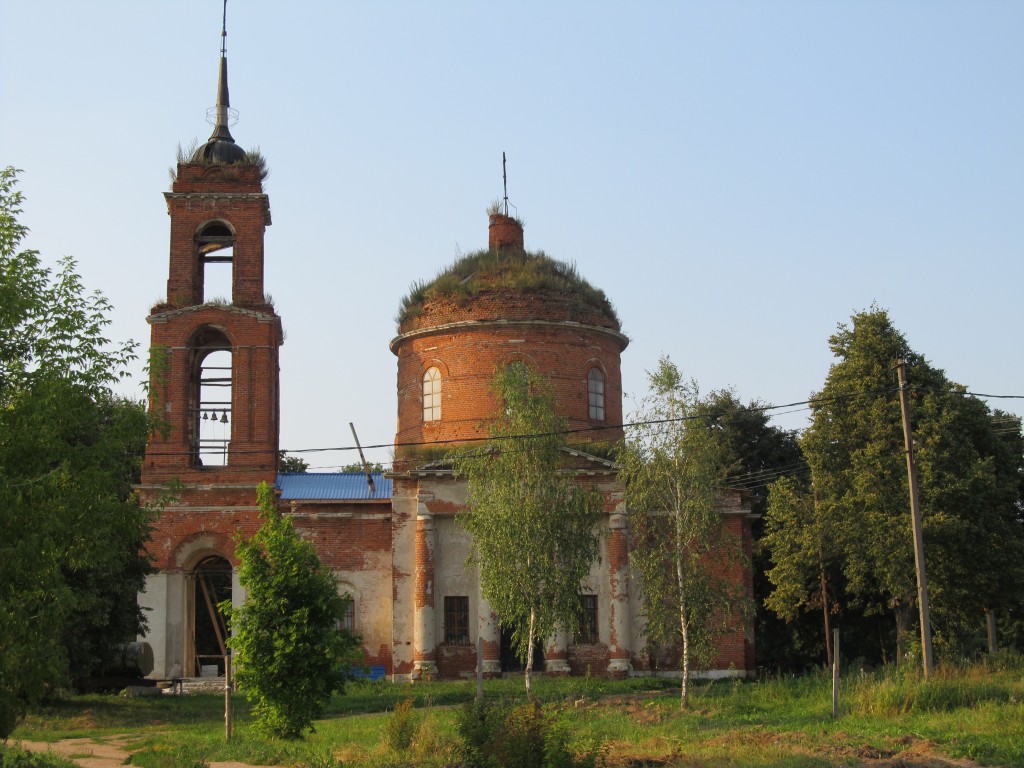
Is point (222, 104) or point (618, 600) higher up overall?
point (222, 104)

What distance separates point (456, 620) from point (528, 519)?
6388mm

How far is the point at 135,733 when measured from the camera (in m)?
21.0

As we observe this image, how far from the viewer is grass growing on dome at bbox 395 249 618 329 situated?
3431 cm

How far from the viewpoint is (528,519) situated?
25266mm

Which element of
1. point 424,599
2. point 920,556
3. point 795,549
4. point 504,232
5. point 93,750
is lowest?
point 93,750

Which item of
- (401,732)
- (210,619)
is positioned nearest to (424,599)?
(401,732)

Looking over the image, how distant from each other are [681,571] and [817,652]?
14.7 m

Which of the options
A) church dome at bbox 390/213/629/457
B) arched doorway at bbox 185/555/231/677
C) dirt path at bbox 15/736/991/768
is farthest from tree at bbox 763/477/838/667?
arched doorway at bbox 185/555/231/677

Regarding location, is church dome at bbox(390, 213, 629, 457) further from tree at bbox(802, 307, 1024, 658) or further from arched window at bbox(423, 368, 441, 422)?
tree at bbox(802, 307, 1024, 658)

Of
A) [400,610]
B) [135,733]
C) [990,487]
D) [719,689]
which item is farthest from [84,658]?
[990,487]

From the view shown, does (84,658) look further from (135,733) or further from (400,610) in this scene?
(400,610)

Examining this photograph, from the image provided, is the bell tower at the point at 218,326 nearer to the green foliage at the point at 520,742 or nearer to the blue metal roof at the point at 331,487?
the blue metal roof at the point at 331,487

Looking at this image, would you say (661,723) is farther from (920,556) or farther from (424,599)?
(424,599)

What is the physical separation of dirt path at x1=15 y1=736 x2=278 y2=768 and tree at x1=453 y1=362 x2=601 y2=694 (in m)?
8.17
